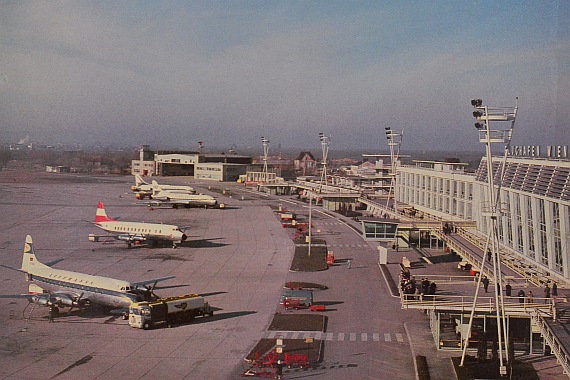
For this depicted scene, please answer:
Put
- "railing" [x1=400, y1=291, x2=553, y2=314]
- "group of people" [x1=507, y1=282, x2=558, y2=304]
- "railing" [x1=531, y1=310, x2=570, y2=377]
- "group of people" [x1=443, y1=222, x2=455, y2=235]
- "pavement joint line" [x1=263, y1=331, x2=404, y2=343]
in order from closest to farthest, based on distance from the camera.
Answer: "railing" [x1=531, y1=310, x2=570, y2=377]
"railing" [x1=400, y1=291, x2=553, y2=314]
"group of people" [x1=507, y1=282, x2=558, y2=304]
"pavement joint line" [x1=263, y1=331, x2=404, y2=343]
"group of people" [x1=443, y1=222, x2=455, y2=235]

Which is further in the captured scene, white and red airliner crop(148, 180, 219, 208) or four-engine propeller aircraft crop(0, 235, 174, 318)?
white and red airliner crop(148, 180, 219, 208)

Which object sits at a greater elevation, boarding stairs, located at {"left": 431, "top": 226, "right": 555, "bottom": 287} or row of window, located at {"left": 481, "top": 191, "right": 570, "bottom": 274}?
row of window, located at {"left": 481, "top": 191, "right": 570, "bottom": 274}

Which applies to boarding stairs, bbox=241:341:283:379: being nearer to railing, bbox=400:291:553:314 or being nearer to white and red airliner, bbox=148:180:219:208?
railing, bbox=400:291:553:314

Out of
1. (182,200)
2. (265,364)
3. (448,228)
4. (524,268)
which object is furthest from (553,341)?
(182,200)

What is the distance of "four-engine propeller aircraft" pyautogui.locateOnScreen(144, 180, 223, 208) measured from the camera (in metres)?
145

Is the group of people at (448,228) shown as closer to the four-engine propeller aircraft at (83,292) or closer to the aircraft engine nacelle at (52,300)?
the four-engine propeller aircraft at (83,292)

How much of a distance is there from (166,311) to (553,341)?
30.7m

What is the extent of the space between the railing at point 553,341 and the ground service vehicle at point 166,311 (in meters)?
28.0

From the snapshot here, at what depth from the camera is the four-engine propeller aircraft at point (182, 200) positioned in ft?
476

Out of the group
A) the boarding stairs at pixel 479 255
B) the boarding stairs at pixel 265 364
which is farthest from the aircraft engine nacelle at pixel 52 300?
the boarding stairs at pixel 479 255

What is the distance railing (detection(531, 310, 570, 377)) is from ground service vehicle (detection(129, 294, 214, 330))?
28.0 m

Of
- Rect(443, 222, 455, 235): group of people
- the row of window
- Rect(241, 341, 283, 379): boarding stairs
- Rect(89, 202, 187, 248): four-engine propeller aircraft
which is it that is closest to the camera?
Rect(241, 341, 283, 379): boarding stairs

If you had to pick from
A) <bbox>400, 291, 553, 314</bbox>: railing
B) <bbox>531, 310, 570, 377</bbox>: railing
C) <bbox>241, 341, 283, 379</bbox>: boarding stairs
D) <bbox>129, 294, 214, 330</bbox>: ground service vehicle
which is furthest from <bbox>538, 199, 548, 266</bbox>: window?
<bbox>129, 294, 214, 330</bbox>: ground service vehicle

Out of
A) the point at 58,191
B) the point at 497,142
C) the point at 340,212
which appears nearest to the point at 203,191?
the point at 58,191
